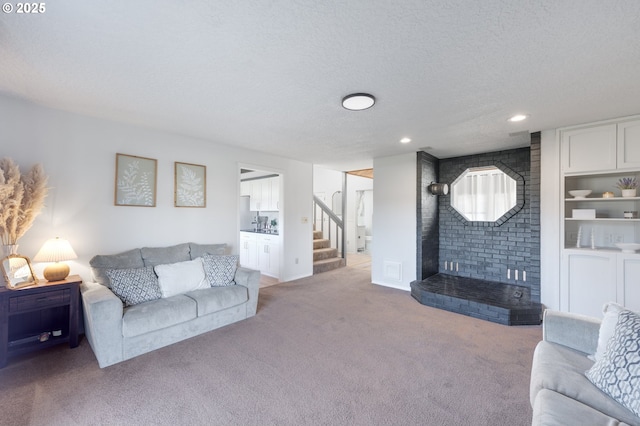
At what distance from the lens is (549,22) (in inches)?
57.6

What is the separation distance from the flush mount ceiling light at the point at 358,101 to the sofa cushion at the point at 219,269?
236 cm

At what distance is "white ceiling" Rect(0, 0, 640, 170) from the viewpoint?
142 centimetres

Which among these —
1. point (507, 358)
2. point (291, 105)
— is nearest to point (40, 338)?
point (291, 105)

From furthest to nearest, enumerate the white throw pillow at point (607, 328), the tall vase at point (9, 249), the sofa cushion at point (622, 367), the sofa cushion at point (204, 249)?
the sofa cushion at point (204, 249) → the tall vase at point (9, 249) → the white throw pillow at point (607, 328) → the sofa cushion at point (622, 367)

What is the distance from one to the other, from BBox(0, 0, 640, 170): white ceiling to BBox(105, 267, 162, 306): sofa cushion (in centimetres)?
167

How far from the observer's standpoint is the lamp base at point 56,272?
248 cm

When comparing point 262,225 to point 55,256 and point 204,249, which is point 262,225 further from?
point 55,256

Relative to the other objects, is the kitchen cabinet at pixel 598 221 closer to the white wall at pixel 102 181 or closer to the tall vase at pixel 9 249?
the white wall at pixel 102 181

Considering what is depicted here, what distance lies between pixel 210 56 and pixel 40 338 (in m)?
2.95

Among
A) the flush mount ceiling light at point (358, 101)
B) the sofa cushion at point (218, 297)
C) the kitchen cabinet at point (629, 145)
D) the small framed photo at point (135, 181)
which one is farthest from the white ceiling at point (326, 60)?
the sofa cushion at point (218, 297)

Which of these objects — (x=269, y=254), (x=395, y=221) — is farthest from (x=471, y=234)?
(x=269, y=254)

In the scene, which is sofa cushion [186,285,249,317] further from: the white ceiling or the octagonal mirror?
the octagonal mirror

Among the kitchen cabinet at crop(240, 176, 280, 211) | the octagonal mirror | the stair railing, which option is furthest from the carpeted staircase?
the octagonal mirror

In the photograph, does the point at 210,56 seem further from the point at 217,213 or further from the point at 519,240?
the point at 519,240
